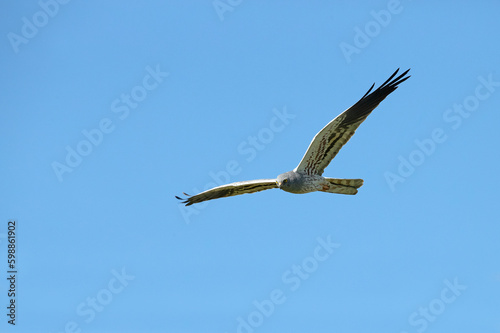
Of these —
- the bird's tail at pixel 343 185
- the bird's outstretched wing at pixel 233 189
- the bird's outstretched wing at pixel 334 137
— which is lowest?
the bird's tail at pixel 343 185

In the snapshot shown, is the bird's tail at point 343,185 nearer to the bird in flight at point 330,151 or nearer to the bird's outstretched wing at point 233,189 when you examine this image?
the bird in flight at point 330,151

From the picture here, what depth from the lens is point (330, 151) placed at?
20.8 metres

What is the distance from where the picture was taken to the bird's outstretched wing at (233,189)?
21531 millimetres

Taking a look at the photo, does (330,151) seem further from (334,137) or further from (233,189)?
(233,189)

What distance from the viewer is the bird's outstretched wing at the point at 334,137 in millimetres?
20547

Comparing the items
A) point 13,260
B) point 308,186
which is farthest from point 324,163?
point 13,260

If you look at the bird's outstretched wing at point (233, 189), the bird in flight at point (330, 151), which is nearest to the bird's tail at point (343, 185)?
the bird in flight at point (330, 151)

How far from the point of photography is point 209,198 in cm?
2298

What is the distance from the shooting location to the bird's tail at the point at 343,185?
2083 cm

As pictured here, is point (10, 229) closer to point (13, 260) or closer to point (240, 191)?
point (13, 260)

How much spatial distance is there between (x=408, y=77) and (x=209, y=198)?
5507mm

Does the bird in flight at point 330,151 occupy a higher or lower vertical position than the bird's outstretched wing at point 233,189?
lower

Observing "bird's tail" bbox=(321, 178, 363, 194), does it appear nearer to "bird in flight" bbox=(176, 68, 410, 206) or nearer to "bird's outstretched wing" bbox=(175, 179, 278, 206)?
"bird in flight" bbox=(176, 68, 410, 206)

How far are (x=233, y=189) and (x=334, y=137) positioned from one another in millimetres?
2911
